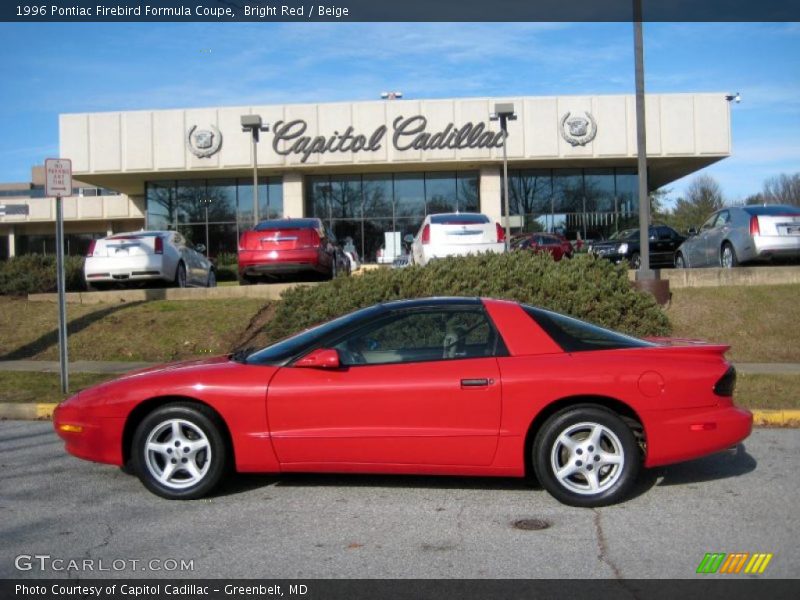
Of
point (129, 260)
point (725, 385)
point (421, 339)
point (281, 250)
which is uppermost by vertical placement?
point (281, 250)

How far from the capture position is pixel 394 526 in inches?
198

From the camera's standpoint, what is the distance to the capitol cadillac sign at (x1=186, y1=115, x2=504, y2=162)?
32031 millimetres

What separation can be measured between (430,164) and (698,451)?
28.5 m

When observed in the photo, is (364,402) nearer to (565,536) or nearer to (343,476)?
(343,476)

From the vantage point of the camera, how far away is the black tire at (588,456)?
5.31 m

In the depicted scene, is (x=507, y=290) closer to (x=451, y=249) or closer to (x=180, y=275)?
(x=451, y=249)

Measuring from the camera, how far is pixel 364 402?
540 centimetres

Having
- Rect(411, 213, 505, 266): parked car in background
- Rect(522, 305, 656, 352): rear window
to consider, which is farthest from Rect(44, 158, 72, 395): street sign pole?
Rect(411, 213, 505, 266): parked car in background

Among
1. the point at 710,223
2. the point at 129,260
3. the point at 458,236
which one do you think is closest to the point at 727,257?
the point at 710,223

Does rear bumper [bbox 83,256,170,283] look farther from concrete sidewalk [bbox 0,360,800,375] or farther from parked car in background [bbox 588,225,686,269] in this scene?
parked car in background [bbox 588,225,686,269]

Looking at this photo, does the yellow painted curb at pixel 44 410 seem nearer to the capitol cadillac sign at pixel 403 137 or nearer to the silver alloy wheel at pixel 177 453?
the silver alloy wheel at pixel 177 453

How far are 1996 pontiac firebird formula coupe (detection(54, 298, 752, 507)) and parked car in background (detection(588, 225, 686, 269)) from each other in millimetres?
17693

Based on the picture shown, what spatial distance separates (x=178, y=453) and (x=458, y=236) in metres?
11.1

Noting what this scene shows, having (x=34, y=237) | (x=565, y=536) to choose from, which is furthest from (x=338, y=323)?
(x=34, y=237)
